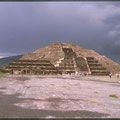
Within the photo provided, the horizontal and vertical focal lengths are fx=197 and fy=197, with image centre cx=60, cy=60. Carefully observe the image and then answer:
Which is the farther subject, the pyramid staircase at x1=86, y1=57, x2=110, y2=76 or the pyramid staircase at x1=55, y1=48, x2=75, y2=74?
the pyramid staircase at x1=86, y1=57, x2=110, y2=76

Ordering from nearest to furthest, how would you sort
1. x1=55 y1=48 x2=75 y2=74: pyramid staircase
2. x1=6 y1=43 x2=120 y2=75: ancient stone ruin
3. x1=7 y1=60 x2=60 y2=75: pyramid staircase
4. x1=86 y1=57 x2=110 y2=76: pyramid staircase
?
x1=7 y1=60 x2=60 y2=75: pyramid staircase < x1=6 y1=43 x2=120 y2=75: ancient stone ruin < x1=55 y1=48 x2=75 y2=74: pyramid staircase < x1=86 y1=57 x2=110 y2=76: pyramid staircase

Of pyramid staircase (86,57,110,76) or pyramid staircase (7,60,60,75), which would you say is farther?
pyramid staircase (86,57,110,76)

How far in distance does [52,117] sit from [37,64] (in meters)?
88.9

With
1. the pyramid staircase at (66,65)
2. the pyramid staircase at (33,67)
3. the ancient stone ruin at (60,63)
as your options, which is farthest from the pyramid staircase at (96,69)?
the pyramid staircase at (33,67)

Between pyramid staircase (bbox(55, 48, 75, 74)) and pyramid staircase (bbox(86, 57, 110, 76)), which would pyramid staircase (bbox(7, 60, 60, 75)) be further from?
pyramid staircase (bbox(86, 57, 110, 76))

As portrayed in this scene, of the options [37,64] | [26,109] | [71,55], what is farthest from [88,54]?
[26,109]

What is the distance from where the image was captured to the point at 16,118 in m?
10.0

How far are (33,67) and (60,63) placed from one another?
14692mm

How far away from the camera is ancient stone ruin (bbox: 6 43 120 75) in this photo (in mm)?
95375

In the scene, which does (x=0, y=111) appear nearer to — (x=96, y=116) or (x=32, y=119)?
(x=32, y=119)

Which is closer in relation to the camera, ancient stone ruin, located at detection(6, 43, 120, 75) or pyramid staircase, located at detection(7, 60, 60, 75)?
A: pyramid staircase, located at detection(7, 60, 60, 75)

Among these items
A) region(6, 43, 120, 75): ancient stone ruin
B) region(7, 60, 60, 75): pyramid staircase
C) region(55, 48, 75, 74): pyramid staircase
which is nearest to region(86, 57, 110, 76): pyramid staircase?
region(6, 43, 120, 75): ancient stone ruin

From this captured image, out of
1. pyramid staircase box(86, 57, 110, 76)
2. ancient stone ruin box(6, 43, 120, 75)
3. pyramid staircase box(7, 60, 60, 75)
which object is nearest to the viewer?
pyramid staircase box(7, 60, 60, 75)

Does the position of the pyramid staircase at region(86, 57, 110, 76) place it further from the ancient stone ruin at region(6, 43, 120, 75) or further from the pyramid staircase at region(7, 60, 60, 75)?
the pyramid staircase at region(7, 60, 60, 75)
